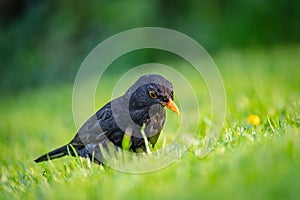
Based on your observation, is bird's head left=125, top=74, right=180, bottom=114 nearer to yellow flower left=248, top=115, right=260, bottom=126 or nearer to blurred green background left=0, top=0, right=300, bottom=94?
yellow flower left=248, top=115, right=260, bottom=126

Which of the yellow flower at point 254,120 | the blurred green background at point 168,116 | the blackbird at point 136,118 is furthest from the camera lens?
the yellow flower at point 254,120

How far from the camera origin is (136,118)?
3.71 metres

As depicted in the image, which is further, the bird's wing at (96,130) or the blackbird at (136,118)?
the bird's wing at (96,130)

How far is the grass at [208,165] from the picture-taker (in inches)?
94.9

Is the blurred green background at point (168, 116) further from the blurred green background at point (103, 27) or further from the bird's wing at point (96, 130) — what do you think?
the bird's wing at point (96, 130)

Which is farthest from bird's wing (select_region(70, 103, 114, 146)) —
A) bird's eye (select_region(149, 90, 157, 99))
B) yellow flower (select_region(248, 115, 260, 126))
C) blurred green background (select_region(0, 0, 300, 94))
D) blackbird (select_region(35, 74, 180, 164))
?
blurred green background (select_region(0, 0, 300, 94))

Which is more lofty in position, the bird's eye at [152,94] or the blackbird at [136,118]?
the bird's eye at [152,94]

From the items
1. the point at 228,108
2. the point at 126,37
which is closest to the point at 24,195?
the point at 228,108

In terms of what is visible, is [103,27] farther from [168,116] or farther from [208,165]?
[208,165]


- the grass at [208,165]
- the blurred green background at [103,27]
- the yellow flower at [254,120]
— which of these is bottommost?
the grass at [208,165]

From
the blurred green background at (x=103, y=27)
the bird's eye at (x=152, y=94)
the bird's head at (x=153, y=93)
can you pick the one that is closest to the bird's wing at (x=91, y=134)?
the bird's head at (x=153, y=93)

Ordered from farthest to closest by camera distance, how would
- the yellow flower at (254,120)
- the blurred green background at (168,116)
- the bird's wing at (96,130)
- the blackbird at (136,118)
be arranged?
the yellow flower at (254,120)
the bird's wing at (96,130)
the blackbird at (136,118)
the blurred green background at (168,116)

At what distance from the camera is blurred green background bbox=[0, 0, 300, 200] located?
2594mm

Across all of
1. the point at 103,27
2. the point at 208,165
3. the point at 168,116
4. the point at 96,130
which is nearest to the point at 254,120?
the point at 96,130
